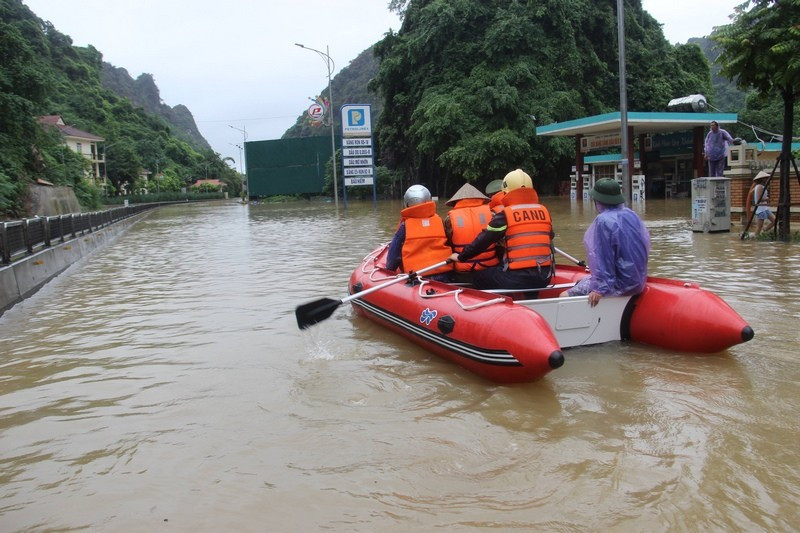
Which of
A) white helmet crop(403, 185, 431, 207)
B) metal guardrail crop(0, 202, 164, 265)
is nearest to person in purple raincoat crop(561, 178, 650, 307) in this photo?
white helmet crop(403, 185, 431, 207)

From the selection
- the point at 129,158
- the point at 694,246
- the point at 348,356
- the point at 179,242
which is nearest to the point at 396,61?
the point at 179,242

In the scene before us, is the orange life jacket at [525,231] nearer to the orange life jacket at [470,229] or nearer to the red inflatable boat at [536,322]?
the red inflatable boat at [536,322]

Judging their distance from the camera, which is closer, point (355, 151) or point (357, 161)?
point (355, 151)

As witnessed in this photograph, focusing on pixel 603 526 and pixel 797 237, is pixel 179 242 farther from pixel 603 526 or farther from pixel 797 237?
pixel 603 526

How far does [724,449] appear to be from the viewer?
3707mm

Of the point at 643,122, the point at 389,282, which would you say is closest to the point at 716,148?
the point at 389,282

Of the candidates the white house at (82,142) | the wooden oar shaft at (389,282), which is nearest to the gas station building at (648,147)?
the wooden oar shaft at (389,282)

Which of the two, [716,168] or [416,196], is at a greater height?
[716,168]

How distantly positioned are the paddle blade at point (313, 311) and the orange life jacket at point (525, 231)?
1748 millimetres

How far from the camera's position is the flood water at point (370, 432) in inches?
126

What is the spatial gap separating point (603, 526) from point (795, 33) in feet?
32.4

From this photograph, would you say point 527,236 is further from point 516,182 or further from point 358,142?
point 358,142

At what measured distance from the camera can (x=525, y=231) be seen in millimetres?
5895

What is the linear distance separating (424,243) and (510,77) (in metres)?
28.5
